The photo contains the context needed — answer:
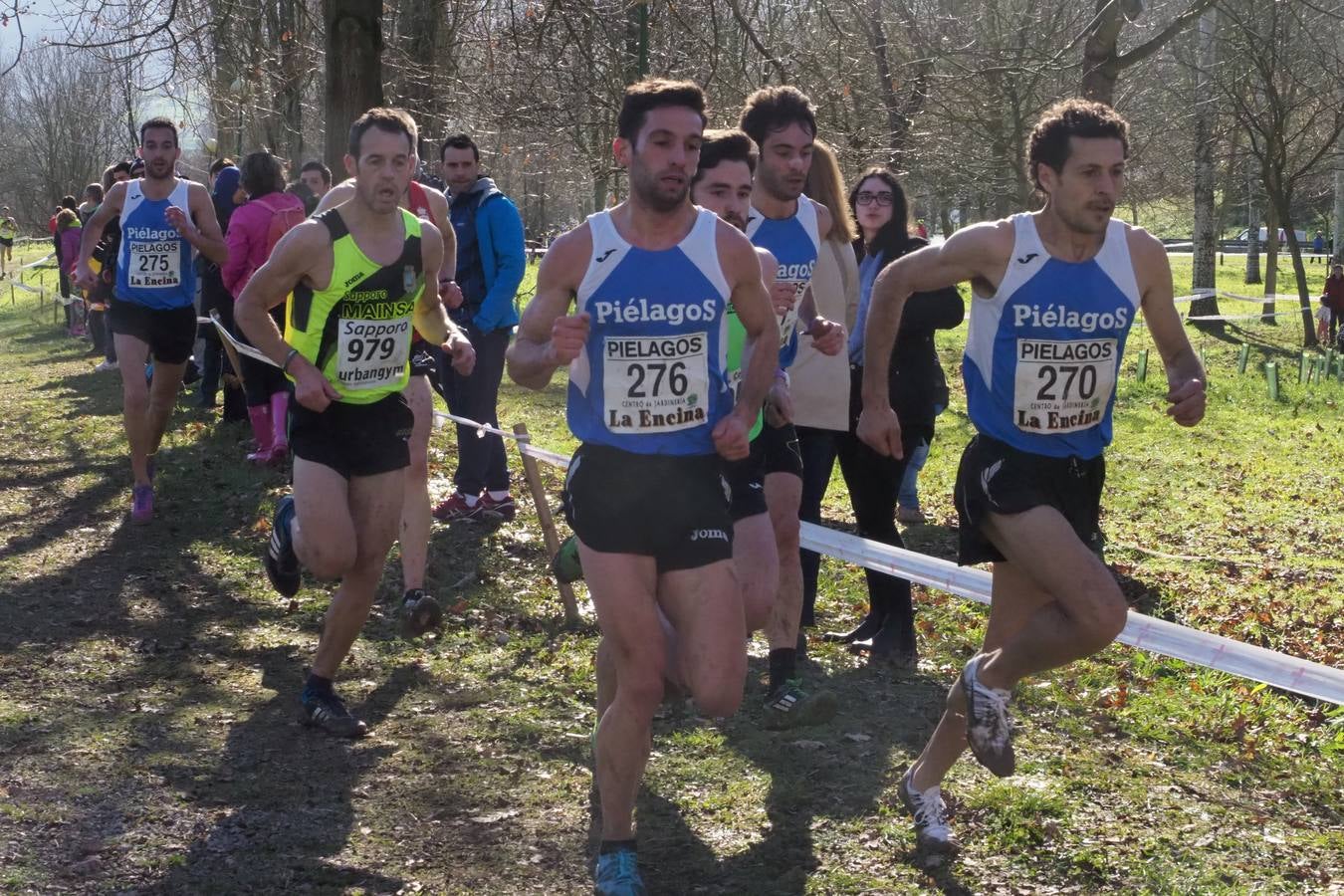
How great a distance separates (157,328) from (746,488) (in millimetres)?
5174

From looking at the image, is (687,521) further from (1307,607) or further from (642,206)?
(1307,607)

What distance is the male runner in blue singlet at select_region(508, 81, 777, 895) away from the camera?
13.2 feet

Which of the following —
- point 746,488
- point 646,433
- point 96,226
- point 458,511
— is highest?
point 96,226

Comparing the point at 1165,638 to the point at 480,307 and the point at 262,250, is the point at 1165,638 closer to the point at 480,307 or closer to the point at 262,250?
the point at 480,307

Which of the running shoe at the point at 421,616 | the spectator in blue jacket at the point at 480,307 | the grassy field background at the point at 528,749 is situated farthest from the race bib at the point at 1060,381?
the spectator in blue jacket at the point at 480,307

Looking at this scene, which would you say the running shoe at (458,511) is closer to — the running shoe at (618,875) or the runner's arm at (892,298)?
the runner's arm at (892,298)

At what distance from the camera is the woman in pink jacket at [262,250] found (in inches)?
399

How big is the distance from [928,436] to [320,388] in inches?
121

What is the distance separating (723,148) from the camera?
5.12 m

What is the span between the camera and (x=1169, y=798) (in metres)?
4.95

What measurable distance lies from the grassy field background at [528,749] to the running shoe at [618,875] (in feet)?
0.83

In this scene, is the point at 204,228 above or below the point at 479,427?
above

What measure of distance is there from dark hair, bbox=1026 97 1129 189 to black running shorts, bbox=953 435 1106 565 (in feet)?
2.73

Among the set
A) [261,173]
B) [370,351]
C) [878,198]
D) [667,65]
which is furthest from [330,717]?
[667,65]
